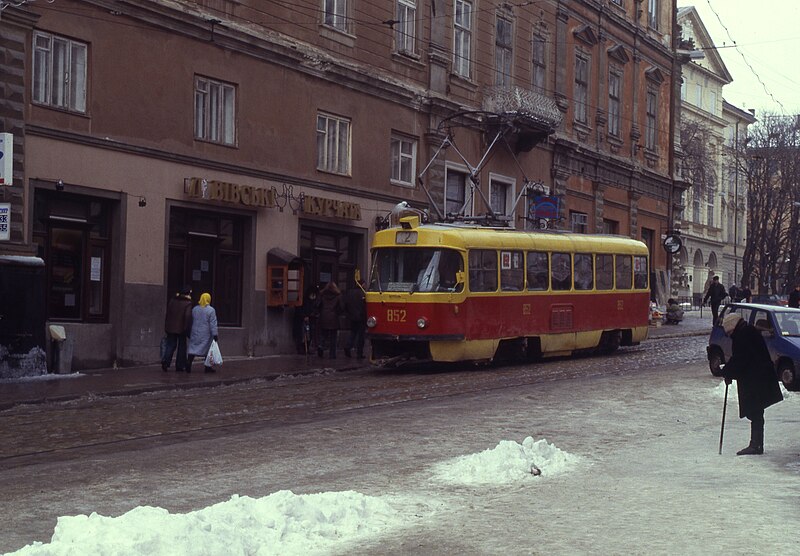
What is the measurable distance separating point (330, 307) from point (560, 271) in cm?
534

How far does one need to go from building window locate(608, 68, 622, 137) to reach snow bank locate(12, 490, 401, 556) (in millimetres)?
38917

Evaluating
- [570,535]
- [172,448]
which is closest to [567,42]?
[172,448]

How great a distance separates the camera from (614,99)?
153ft

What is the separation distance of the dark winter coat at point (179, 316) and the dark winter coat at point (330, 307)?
15.9 ft

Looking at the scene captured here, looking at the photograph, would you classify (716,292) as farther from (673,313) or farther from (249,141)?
(249,141)

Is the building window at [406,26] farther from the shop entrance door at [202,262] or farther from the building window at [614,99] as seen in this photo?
the building window at [614,99]

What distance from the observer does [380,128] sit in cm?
3136

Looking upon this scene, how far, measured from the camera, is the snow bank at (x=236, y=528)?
6.87 meters

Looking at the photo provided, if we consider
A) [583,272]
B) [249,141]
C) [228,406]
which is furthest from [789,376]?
[249,141]

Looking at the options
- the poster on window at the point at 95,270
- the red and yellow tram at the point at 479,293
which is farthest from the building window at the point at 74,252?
the red and yellow tram at the point at 479,293

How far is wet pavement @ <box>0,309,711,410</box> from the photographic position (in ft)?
59.7

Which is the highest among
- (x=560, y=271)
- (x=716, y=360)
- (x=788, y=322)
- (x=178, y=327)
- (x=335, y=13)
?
(x=335, y=13)

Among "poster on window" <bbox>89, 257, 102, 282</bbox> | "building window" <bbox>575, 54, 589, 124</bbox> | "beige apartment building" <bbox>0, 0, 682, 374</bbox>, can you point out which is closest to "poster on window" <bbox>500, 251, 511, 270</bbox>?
"beige apartment building" <bbox>0, 0, 682, 374</bbox>

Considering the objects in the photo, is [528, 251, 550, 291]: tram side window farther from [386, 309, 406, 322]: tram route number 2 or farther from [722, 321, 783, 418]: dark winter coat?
[722, 321, 783, 418]: dark winter coat
